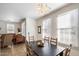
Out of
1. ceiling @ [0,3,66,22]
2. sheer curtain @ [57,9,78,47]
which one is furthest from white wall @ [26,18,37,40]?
sheer curtain @ [57,9,78,47]

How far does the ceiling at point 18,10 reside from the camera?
1986 millimetres

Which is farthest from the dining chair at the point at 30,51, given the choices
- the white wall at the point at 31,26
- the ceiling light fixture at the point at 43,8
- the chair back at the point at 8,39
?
the ceiling light fixture at the point at 43,8

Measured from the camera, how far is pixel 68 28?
2033mm

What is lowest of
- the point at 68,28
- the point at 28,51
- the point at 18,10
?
the point at 28,51

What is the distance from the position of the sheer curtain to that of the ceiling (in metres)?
0.25

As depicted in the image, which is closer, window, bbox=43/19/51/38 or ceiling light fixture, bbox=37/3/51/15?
ceiling light fixture, bbox=37/3/51/15

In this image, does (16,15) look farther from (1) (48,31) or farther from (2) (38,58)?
(2) (38,58)

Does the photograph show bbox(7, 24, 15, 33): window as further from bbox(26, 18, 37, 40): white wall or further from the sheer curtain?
the sheer curtain

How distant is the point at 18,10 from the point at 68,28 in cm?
106

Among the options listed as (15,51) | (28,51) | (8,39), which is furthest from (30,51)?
(8,39)

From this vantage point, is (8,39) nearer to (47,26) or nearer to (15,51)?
(15,51)

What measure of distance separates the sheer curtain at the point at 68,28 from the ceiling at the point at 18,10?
25 cm

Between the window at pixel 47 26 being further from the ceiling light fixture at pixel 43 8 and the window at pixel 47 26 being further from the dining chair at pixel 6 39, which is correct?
the dining chair at pixel 6 39

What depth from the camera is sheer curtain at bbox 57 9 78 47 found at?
1.97 m
